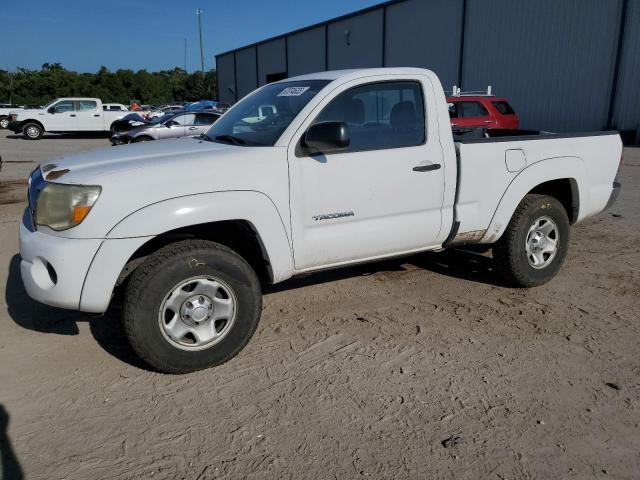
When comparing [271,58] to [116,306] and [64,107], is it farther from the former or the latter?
[116,306]

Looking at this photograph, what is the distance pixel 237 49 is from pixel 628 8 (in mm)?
34981

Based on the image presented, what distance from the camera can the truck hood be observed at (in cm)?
321

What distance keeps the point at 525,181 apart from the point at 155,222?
3.04 metres

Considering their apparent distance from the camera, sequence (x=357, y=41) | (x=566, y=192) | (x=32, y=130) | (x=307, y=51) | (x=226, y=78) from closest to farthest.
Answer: (x=566, y=192), (x=32, y=130), (x=357, y=41), (x=307, y=51), (x=226, y=78)

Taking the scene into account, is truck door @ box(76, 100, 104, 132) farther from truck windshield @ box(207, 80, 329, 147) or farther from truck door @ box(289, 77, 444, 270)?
truck door @ box(289, 77, 444, 270)

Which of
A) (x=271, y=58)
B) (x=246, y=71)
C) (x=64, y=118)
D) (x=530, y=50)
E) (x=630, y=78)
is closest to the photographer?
(x=630, y=78)

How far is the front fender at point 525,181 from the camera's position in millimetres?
4547

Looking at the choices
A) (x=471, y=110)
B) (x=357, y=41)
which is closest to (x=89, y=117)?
(x=357, y=41)

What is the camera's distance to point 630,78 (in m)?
18.9

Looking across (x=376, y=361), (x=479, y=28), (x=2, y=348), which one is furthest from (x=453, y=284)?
(x=479, y=28)

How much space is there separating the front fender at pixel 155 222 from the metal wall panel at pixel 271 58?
37459mm

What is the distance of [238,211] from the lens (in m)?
3.38

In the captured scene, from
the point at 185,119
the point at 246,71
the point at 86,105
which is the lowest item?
the point at 185,119

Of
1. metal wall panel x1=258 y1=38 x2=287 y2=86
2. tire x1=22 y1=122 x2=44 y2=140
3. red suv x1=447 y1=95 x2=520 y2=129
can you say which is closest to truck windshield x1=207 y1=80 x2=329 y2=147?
red suv x1=447 y1=95 x2=520 y2=129
